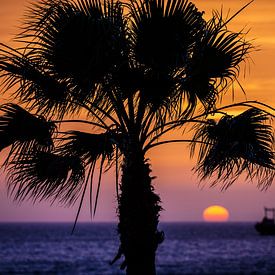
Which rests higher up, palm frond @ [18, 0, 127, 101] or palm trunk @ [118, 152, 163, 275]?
palm frond @ [18, 0, 127, 101]

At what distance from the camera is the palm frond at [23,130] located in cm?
1098

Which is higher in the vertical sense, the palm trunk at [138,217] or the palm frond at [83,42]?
the palm frond at [83,42]

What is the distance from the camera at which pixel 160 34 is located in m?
11.0

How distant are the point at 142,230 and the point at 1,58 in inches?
130

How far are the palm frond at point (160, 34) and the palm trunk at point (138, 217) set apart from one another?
1491mm

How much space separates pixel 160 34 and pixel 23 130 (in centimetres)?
247

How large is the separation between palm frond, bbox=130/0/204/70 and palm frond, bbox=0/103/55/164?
176 cm

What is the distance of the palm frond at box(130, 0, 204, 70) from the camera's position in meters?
11.0

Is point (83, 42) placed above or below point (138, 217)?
above

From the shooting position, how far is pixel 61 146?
36.9 ft

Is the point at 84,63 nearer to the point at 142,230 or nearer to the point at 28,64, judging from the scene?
the point at 28,64

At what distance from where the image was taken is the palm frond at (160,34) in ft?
36.1

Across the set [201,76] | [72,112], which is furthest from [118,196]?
[201,76]

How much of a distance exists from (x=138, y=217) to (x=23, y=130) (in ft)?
7.07
